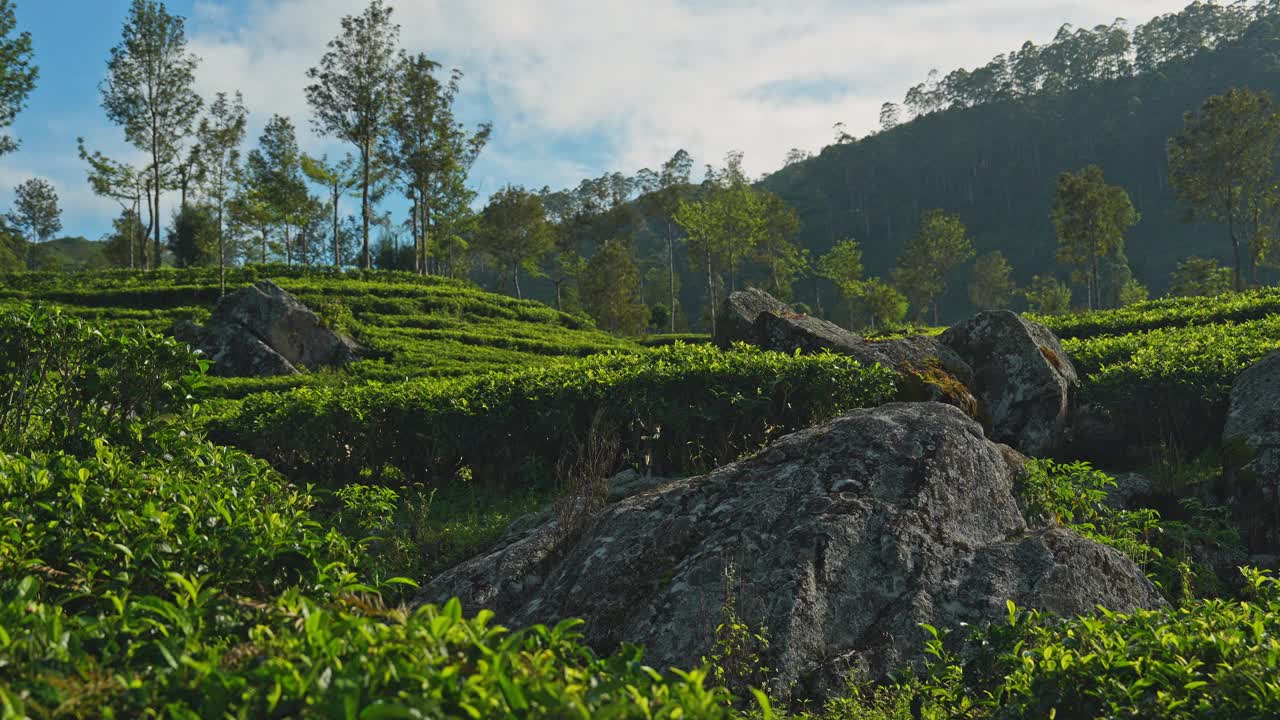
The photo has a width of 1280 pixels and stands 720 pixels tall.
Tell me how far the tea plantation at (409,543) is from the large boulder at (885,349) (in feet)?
2.79

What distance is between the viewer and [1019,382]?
9.35 m

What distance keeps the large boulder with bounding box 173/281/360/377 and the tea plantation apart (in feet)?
32.3

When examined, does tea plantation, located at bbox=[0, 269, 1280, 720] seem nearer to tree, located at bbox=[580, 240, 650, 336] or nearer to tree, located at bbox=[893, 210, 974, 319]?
tree, located at bbox=[580, 240, 650, 336]

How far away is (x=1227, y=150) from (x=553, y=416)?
45.1 m

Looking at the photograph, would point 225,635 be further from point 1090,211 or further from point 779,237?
point 779,237

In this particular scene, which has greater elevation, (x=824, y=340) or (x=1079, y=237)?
(x=1079, y=237)

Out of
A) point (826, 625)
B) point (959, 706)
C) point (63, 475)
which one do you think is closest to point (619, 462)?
point (826, 625)

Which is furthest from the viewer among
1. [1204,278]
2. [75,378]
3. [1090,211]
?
[1204,278]

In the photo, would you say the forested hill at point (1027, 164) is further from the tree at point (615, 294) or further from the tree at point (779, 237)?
the tree at point (615, 294)

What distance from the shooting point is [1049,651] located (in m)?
3.05

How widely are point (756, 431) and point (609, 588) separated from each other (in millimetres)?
3468

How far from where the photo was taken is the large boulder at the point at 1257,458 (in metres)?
6.73

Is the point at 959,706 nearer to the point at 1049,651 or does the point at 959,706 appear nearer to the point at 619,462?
the point at 1049,651

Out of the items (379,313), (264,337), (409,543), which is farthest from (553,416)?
(379,313)
